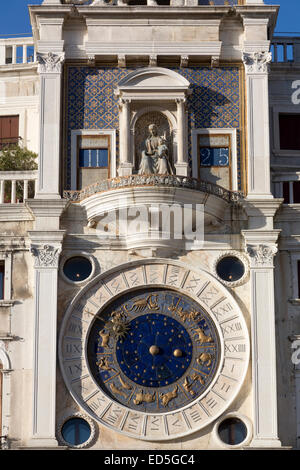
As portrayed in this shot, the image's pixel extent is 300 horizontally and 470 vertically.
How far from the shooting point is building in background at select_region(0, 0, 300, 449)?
1048 inches

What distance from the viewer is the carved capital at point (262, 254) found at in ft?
90.1

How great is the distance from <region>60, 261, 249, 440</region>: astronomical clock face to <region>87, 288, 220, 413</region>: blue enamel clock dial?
0.02m

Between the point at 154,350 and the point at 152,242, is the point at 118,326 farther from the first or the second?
the point at 152,242

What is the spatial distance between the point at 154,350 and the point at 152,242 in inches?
80.3

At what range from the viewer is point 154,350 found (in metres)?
26.9

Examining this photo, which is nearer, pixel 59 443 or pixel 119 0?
pixel 59 443

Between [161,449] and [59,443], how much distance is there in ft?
6.03

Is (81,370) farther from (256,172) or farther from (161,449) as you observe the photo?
(256,172)

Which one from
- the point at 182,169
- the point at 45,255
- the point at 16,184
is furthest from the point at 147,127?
the point at 45,255

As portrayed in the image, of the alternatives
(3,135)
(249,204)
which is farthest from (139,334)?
(3,135)

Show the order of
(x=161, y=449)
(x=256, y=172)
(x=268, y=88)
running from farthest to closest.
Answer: (x=268, y=88) < (x=256, y=172) < (x=161, y=449)

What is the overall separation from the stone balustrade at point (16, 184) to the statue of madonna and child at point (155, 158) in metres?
2.16

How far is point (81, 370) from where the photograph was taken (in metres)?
26.8

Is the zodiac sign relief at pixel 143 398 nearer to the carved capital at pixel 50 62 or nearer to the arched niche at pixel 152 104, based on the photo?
the arched niche at pixel 152 104
